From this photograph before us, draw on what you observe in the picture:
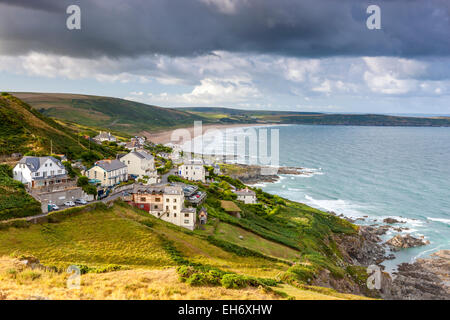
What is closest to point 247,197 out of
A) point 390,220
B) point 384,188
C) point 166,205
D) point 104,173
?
point 166,205

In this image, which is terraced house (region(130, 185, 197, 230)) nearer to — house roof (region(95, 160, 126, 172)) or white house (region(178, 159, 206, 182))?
house roof (region(95, 160, 126, 172))

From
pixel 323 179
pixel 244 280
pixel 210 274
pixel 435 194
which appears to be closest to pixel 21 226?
pixel 210 274

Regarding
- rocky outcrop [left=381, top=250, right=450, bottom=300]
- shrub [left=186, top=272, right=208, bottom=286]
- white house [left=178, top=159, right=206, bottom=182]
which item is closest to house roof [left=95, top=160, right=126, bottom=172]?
white house [left=178, top=159, right=206, bottom=182]

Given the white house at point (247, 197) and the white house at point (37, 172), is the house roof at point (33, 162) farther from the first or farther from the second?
the white house at point (247, 197)

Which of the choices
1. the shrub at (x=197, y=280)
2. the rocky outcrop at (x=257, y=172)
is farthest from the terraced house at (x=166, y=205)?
the rocky outcrop at (x=257, y=172)

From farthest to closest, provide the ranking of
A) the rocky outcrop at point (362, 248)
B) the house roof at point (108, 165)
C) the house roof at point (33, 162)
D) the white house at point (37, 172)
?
the house roof at point (108, 165) < the rocky outcrop at point (362, 248) < the house roof at point (33, 162) < the white house at point (37, 172)
